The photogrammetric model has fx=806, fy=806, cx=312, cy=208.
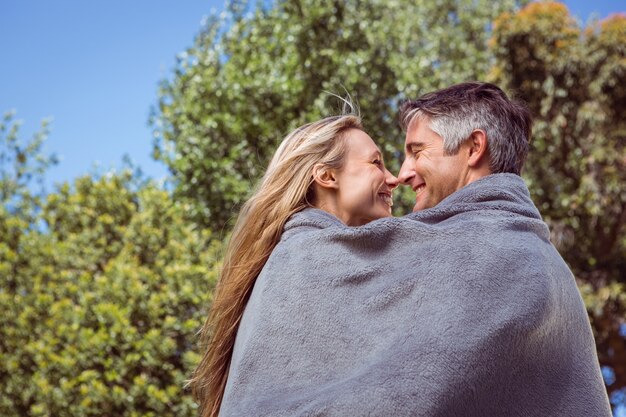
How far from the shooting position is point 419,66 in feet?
36.5

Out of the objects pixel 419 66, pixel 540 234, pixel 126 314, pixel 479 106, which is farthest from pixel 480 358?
pixel 419 66

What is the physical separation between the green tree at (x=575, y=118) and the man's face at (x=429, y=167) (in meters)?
10.8

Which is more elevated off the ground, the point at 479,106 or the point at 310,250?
the point at 479,106

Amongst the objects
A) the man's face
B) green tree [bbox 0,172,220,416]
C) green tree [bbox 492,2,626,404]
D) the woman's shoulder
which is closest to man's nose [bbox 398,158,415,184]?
the man's face

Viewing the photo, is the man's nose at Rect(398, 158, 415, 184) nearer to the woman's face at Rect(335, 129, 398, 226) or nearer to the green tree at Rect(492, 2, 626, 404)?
the woman's face at Rect(335, 129, 398, 226)

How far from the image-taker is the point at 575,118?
530 inches

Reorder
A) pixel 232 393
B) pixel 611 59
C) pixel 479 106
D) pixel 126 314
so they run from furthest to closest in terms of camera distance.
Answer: pixel 611 59 → pixel 126 314 → pixel 479 106 → pixel 232 393

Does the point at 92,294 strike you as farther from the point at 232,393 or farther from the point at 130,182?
the point at 232,393

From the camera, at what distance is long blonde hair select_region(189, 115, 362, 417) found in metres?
2.44

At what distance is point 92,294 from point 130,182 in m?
2.76

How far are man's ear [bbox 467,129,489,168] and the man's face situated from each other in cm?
2

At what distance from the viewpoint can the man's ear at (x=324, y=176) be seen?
2639mm

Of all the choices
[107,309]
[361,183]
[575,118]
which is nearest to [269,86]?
[107,309]

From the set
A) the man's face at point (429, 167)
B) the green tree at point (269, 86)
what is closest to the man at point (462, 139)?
the man's face at point (429, 167)
